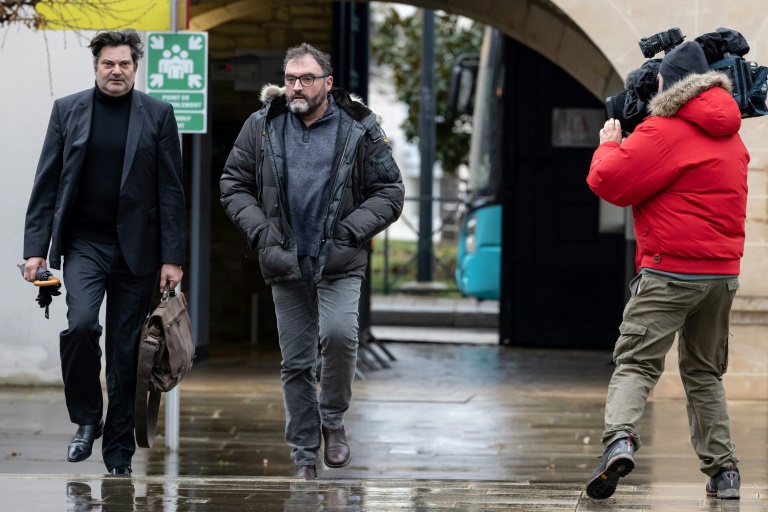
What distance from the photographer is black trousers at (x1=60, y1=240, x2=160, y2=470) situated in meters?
5.77

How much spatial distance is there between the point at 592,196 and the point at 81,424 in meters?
7.57

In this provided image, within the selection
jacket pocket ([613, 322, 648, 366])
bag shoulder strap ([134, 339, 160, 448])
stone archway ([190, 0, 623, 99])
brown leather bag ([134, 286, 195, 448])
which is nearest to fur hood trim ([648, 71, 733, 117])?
jacket pocket ([613, 322, 648, 366])

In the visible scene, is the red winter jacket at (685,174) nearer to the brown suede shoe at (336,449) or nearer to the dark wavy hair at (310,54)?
the dark wavy hair at (310,54)

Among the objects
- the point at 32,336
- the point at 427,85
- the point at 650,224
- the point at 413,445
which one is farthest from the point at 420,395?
the point at 427,85

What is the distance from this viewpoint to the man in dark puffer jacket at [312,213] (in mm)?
5680

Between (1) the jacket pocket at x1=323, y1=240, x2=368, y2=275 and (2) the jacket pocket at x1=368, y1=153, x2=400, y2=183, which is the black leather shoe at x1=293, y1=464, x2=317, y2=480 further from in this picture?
(2) the jacket pocket at x1=368, y1=153, x2=400, y2=183

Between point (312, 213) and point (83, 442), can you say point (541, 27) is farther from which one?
point (83, 442)

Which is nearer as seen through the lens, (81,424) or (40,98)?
(81,424)

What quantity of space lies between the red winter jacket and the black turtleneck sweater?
2.00 metres

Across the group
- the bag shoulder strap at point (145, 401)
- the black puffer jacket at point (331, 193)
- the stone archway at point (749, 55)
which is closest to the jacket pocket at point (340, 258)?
the black puffer jacket at point (331, 193)

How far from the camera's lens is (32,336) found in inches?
370

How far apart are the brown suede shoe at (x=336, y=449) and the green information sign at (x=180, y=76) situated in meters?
2.29

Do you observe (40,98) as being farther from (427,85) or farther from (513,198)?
(427,85)

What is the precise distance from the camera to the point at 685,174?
5.00 metres
